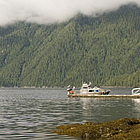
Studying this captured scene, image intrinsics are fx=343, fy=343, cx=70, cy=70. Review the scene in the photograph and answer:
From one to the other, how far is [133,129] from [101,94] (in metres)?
122

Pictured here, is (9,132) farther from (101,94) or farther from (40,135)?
(101,94)

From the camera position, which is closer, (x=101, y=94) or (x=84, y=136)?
(x=84, y=136)

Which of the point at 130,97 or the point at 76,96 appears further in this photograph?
the point at 76,96

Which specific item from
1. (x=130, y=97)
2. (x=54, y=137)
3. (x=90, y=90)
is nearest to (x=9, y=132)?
(x=54, y=137)

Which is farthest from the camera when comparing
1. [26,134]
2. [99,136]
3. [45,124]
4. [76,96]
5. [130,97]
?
[76,96]

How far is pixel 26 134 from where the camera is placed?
4600 centimetres

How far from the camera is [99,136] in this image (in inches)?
1690

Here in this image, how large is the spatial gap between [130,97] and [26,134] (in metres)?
108

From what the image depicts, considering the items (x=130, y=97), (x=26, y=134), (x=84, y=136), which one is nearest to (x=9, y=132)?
(x=26, y=134)

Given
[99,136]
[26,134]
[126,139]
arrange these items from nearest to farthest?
[126,139] → [99,136] → [26,134]

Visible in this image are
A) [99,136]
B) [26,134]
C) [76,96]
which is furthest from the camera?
[76,96]

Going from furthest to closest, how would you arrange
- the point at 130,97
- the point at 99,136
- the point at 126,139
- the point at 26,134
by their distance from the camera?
the point at 130,97
the point at 26,134
the point at 99,136
the point at 126,139

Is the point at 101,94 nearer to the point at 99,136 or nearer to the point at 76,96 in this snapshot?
the point at 76,96

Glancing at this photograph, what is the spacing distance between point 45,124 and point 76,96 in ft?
352
